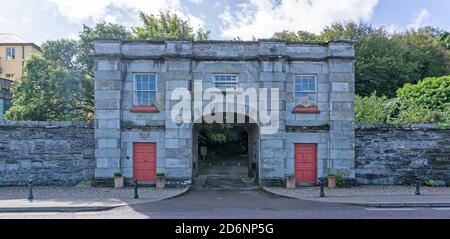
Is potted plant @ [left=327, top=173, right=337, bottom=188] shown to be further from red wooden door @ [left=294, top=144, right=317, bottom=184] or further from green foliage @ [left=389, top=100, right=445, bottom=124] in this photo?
green foliage @ [left=389, top=100, right=445, bottom=124]

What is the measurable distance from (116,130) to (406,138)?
46.8 feet

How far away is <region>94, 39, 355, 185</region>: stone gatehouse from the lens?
→ 709 inches

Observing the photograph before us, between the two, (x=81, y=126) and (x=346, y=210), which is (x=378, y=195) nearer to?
(x=346, y=210)

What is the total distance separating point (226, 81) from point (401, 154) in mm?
9471

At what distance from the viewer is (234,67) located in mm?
18406

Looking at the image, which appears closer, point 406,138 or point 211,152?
point 406,138

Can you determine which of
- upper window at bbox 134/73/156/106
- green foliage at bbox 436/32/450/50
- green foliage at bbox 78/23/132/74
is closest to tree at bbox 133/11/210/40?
green foliage at bbox 78/23/132/74

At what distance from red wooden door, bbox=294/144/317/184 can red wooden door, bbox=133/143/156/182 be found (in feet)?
22.9

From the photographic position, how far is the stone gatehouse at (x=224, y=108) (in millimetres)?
18016

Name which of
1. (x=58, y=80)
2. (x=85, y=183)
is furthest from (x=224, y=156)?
(x=85, y=183)

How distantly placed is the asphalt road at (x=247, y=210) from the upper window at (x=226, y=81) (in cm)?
589

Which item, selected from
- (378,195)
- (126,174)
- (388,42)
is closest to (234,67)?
(126,174)

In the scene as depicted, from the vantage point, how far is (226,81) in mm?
18453

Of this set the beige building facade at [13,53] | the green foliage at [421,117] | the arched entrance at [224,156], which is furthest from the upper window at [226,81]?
the beige building facade at [13,53]
